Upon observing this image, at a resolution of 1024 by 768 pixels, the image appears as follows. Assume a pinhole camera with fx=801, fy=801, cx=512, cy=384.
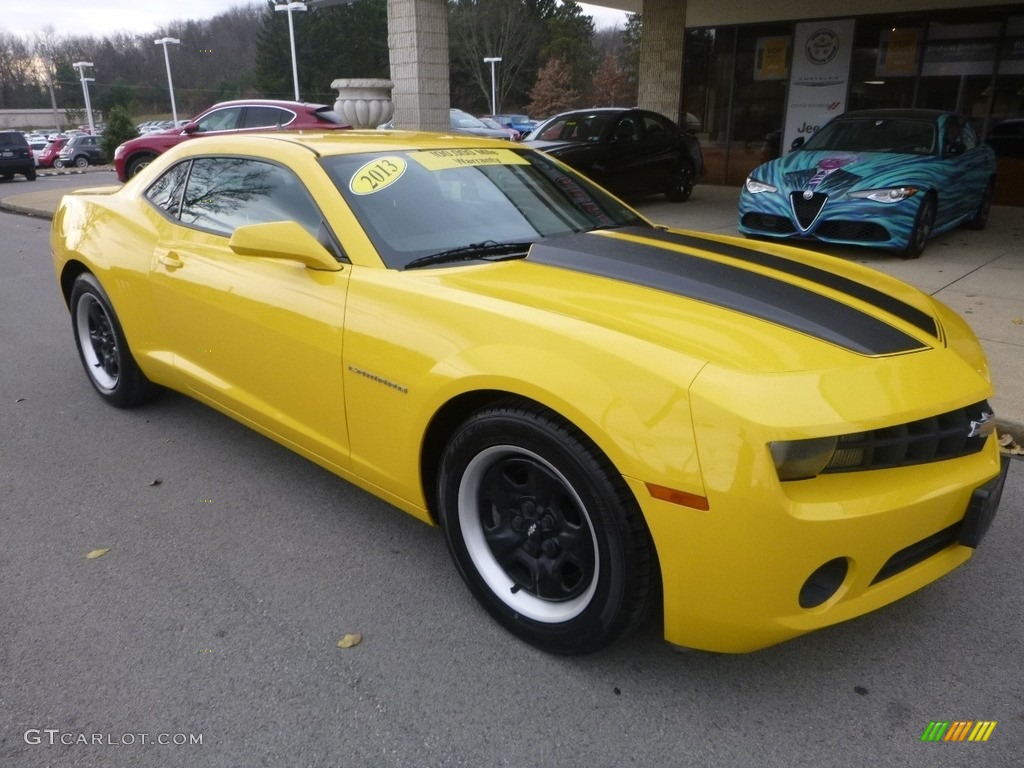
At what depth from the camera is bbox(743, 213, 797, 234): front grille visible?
338 inches

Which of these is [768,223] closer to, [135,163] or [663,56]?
[663,56]

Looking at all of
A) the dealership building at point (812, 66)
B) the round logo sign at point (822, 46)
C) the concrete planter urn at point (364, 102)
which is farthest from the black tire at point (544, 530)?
the round logo sign at point (822, 46)

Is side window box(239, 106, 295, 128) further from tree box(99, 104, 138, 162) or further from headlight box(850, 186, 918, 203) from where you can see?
tree box(99, 104, 138, 162)

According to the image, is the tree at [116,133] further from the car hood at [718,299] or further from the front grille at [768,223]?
the car hood at [718,299]

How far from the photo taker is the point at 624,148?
1225 centimetres

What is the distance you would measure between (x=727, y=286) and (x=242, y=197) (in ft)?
7.02

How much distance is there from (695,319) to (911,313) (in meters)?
0.89

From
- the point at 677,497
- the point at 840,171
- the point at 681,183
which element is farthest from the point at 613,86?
the point at 677,497

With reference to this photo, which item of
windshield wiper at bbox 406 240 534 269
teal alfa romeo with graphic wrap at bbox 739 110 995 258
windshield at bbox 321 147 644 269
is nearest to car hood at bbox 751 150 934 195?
teal alfa romeo with graphic wrap at bbox 739 110 995 258

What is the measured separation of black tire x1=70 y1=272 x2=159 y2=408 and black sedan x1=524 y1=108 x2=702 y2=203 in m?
8.06

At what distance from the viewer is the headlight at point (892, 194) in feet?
26.4

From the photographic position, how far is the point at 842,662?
97.2 inches

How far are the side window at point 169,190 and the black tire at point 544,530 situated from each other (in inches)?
89.2

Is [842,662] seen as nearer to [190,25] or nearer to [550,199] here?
[550,199]
